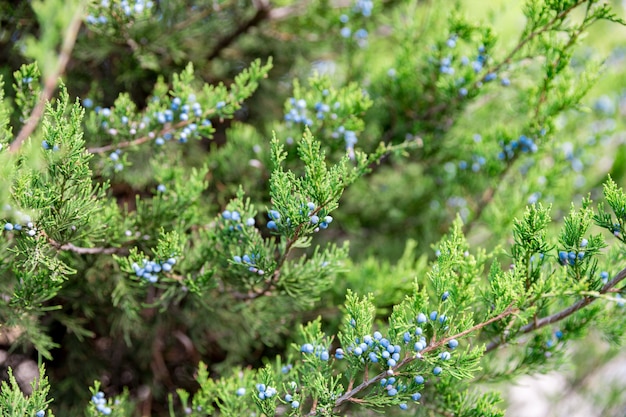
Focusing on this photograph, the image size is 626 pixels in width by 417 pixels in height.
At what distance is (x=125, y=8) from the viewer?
129 cm

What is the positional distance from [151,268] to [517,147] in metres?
0.97

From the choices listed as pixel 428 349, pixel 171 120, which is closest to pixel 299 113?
pixel 171 120

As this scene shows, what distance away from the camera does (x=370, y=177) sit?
70.0 inches

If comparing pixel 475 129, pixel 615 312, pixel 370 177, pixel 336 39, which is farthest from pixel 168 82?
pixel 615 312

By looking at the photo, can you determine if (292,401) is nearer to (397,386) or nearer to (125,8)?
(397,386)

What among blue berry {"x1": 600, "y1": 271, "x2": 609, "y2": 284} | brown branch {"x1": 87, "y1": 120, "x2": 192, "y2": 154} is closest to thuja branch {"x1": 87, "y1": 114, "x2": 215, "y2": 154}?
brown branch {"x1": 87, "y1": 120, "x2": 192, "y2": 154}

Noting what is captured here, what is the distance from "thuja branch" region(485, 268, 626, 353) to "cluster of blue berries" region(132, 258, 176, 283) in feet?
2.21

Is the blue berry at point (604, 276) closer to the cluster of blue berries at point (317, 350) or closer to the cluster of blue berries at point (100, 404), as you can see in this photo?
the cluster of blue berries at point (317, 350)

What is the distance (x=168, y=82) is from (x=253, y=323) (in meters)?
0.87

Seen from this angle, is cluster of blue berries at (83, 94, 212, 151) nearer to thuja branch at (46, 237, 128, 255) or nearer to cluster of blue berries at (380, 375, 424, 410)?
thuja branch at (46, 237, 128, 255)

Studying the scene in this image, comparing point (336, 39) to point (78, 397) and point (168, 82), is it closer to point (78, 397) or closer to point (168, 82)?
point (168, 82)

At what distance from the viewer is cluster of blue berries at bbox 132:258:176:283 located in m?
1.05

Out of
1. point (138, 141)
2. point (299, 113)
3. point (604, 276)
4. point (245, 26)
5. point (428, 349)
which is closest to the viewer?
point (428, 349)

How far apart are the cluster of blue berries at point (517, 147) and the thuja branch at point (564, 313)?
0.50m
